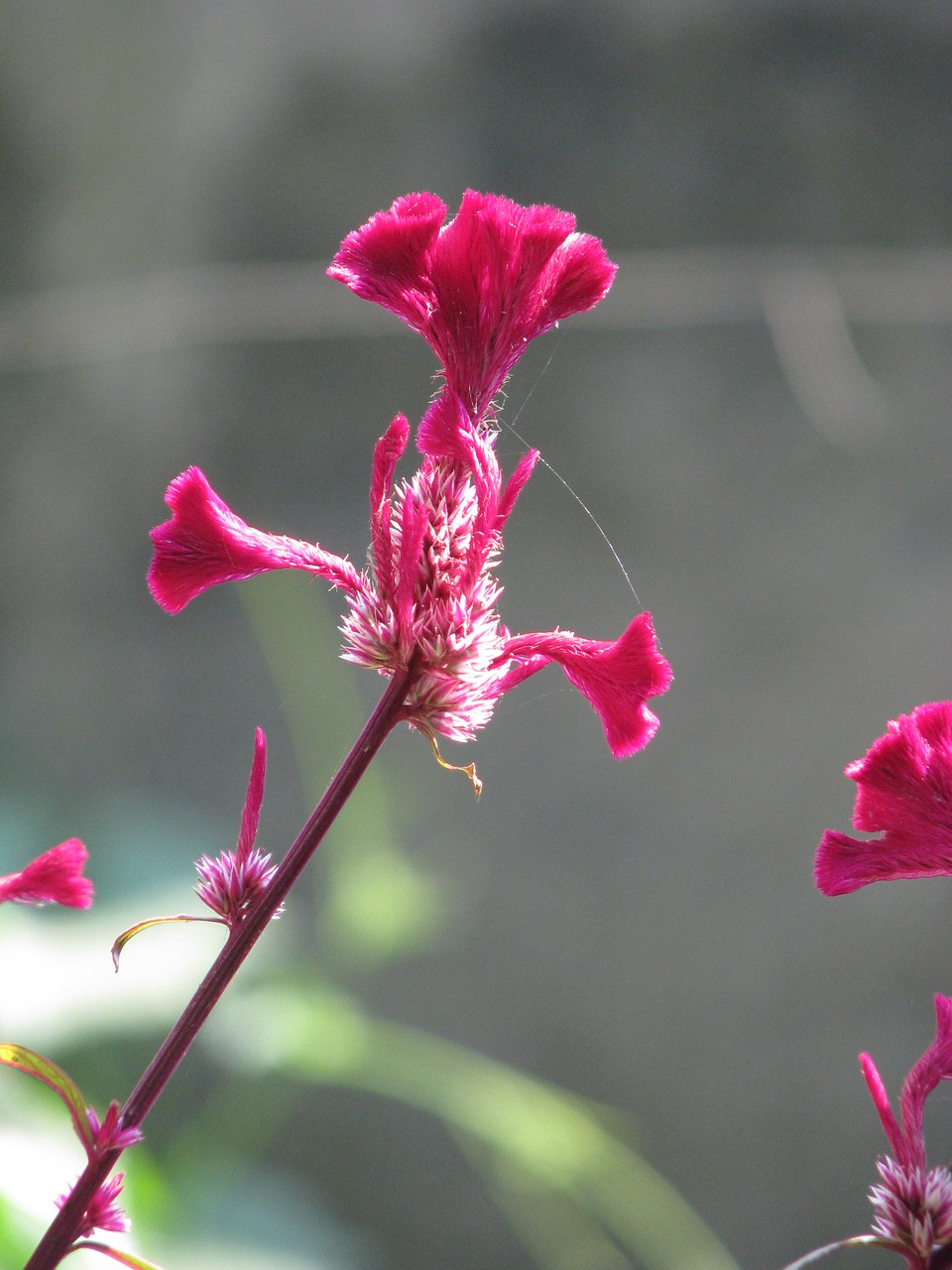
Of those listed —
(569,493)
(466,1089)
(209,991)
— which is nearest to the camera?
(209,991)

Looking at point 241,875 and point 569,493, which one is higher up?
point 569,493

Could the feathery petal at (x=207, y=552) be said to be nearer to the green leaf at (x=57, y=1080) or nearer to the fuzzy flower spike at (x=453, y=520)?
the fuzzy flower spike at (x=453, y=520)

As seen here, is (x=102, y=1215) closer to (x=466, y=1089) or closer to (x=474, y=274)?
(x=474, y=274)

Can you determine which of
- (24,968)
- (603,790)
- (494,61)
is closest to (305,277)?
(494,61)

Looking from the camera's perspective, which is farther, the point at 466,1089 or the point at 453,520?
the point at 466,1089

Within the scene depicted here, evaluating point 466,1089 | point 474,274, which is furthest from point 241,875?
point 466,1089

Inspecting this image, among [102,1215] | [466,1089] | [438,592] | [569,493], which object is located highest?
[569,493]

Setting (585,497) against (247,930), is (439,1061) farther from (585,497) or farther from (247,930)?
(247,930)
